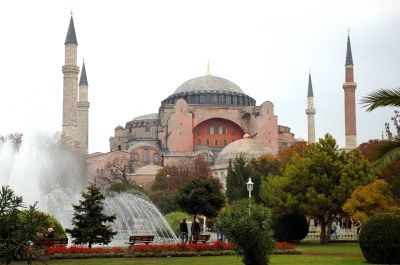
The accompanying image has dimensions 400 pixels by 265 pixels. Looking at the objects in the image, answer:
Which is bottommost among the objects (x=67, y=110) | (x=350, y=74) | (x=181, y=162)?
(x=181, y=162)

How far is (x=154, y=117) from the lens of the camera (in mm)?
80062

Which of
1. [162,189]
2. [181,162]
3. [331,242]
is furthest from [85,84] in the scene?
[331,242]

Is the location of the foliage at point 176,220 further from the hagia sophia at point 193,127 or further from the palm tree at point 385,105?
the hagia sophia at point 193,127

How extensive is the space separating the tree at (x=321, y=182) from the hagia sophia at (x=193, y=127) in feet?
107

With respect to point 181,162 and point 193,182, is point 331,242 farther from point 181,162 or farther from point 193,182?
point 181,162

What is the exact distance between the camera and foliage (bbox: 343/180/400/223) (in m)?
22.4

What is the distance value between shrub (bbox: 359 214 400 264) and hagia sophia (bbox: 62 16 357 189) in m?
42.8

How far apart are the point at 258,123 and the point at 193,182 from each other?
158 feet

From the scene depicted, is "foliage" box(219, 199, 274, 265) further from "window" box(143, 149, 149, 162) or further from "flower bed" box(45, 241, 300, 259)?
"window" box(143, 149, 149, 162)

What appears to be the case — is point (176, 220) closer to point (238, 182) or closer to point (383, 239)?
point (238, 182)

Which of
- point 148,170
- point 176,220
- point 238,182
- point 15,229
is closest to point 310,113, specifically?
point 148,170

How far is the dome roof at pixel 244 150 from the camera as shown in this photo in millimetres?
60812

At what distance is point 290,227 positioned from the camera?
80.4 feet

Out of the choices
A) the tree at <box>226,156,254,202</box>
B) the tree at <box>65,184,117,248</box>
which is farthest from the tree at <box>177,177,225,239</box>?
the tree at <box>226,156,254,202</box>
